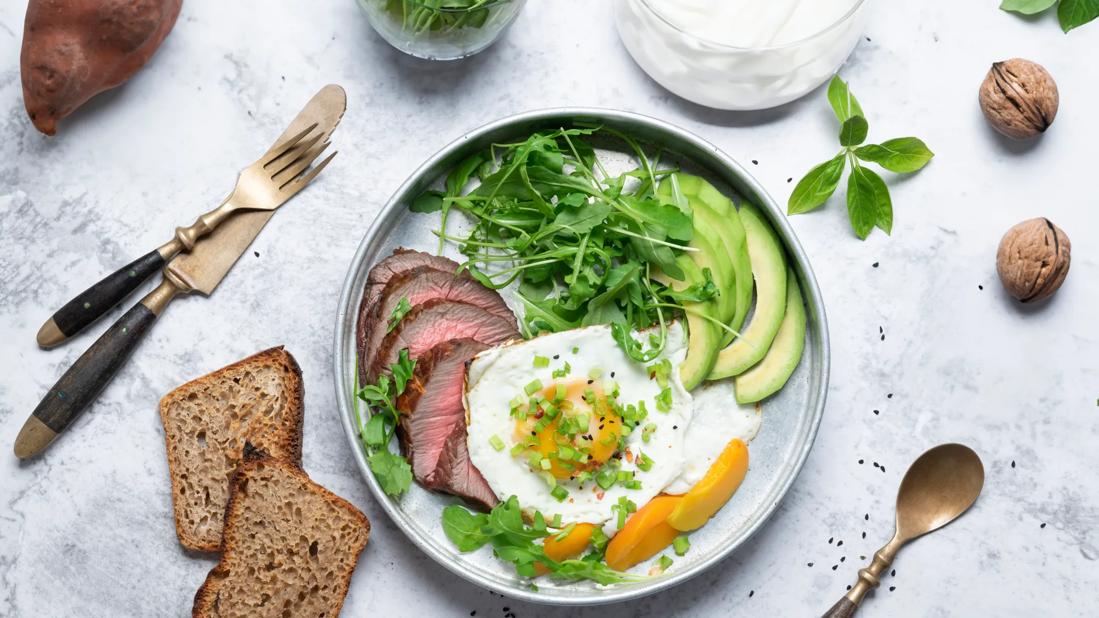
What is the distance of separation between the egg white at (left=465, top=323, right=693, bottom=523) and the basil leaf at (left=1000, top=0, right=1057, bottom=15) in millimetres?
1445

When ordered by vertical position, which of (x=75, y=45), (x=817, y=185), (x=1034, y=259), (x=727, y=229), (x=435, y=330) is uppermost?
(x=75, y=45)

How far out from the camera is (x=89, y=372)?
265 centimetres

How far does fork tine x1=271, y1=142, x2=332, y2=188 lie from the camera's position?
107 inches

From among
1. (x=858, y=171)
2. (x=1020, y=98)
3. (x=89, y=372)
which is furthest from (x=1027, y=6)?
(x=89, y=372)

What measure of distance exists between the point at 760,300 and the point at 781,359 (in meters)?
0.17

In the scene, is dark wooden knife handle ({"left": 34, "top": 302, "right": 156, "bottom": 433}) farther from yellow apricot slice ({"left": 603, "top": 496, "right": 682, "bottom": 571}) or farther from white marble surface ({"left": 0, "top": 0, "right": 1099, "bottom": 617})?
yellow apricot slice ({"left": 603, "top": 496, "right": 682, "bottom": 571})

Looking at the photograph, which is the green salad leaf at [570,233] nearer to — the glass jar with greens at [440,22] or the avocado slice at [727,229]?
the avocado slice at [727,229]

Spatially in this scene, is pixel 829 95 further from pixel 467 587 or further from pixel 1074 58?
pixel 467 587

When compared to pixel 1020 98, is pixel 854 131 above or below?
above

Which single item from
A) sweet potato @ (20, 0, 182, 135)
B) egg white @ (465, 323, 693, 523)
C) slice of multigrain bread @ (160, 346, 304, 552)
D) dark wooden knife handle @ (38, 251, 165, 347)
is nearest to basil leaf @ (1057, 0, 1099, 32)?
egg white @ (465, 323, 693, 523)

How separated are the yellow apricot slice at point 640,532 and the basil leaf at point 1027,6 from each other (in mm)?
1717

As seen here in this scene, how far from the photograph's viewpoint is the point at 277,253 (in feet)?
9.01

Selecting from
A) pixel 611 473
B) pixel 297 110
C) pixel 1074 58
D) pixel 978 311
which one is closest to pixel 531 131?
pixel 297 110

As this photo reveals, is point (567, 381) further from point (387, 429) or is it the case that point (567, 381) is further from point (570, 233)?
point (387, 429)
